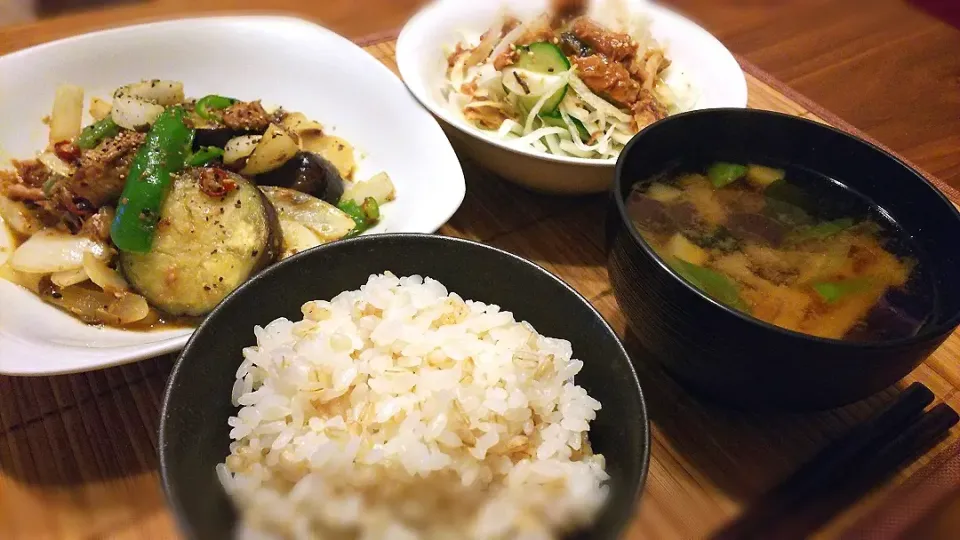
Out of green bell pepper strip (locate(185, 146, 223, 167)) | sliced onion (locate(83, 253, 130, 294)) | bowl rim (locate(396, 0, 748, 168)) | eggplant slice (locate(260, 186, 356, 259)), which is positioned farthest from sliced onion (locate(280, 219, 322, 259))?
Answer: bowl rim (locate(396, 0, 748, 168))

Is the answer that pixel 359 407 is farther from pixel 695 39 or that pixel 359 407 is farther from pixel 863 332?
pixel 695 39

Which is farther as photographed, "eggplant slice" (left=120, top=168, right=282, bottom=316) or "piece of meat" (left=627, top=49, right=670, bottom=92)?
"piece of meat" (left=627, top=49, right=670, bottom=92)

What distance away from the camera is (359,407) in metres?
1.15

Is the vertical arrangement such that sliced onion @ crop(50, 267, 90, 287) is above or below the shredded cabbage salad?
below

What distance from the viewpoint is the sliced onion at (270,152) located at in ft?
6.01

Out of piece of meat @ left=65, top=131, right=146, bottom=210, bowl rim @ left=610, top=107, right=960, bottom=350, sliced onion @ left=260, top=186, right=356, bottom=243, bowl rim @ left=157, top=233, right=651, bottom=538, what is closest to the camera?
bowl rim @ left=157, top=233, right=651, bottom=538

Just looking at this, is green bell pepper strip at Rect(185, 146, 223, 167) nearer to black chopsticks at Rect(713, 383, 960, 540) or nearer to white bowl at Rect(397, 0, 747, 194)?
white bowl at Rect(397, 0, 747, 194)

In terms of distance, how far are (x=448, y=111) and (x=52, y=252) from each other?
3.66 feet

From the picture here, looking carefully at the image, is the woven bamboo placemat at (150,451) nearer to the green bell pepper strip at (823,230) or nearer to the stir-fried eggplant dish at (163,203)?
the stir-fried eggplant dish at (163,203)

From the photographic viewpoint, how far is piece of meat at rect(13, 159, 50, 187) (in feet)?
6.03

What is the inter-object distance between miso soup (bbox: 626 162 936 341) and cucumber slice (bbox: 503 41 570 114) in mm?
634

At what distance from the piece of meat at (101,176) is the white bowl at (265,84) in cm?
29

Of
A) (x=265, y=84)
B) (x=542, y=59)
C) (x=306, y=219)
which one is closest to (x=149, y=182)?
(x=306, y=219)

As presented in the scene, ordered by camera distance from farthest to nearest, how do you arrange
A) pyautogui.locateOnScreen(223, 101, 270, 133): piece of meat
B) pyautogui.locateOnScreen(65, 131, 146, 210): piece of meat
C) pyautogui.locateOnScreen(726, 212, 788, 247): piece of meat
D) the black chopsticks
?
pyautogui.locateOnScreen(223, 101, 270, 133): piece of meat
pyautogui.locateOnScreen(65, 131, 146, 210): piece of meat
pyautogui.locateOnScreen(726, 212, 788, 247): piece of meat
the black chopsticks
